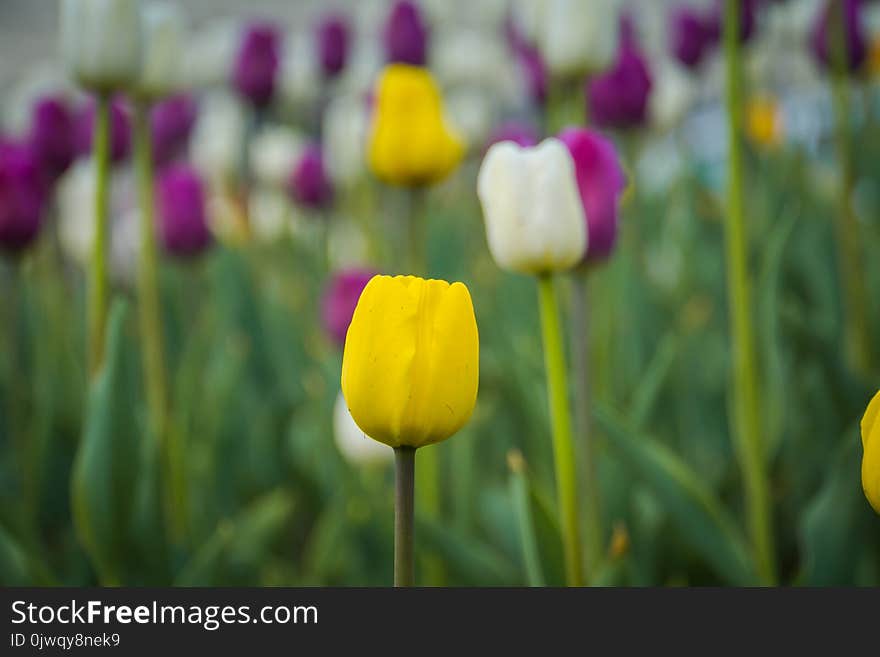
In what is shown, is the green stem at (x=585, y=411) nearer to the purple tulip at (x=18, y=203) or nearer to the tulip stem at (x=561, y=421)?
the tulip stem at (x=561, y=421)

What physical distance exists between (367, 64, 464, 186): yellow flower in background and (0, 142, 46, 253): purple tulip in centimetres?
32

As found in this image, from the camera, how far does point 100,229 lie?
685 mm

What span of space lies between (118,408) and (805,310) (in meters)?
0.95

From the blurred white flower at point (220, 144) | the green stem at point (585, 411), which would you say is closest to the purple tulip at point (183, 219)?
the green stem at point (585, 411)

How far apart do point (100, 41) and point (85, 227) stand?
81cm

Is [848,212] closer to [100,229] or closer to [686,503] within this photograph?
[686,503]

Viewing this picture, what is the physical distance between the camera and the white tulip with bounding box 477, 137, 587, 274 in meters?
0.47

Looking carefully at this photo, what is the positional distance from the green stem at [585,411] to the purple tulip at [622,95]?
0.50m

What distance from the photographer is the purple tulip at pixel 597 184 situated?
532 mm

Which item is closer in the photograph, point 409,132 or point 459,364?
point 459,364

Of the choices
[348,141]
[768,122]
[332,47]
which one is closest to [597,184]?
[332,47]

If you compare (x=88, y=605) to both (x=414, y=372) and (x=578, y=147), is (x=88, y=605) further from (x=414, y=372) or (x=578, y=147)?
(x=578, y=147)

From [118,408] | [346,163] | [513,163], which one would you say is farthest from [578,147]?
[346,163]

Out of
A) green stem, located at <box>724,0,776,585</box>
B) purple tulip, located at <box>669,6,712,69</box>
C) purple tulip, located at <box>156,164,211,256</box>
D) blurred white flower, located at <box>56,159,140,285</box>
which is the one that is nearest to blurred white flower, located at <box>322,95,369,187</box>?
purple tulip, located at <box>156,164,211,256</box>
